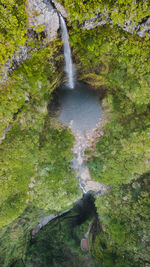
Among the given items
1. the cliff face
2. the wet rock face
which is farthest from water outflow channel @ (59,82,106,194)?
the wet rock face

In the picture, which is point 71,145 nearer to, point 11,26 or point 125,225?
point 125,225

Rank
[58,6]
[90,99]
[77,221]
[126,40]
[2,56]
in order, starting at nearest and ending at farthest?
[2,56] < [58,6] < [126,40] < [90,99] < [77,221]

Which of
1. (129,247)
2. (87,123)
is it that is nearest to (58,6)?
(87,123)

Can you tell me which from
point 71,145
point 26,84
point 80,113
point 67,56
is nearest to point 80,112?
point 80,113

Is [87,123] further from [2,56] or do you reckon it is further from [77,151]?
[2,56]

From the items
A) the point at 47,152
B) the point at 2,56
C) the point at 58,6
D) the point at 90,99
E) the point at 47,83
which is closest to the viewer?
the point at 2,56

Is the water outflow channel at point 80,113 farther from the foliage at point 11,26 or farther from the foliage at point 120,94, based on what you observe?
the foliage at point 11,26
